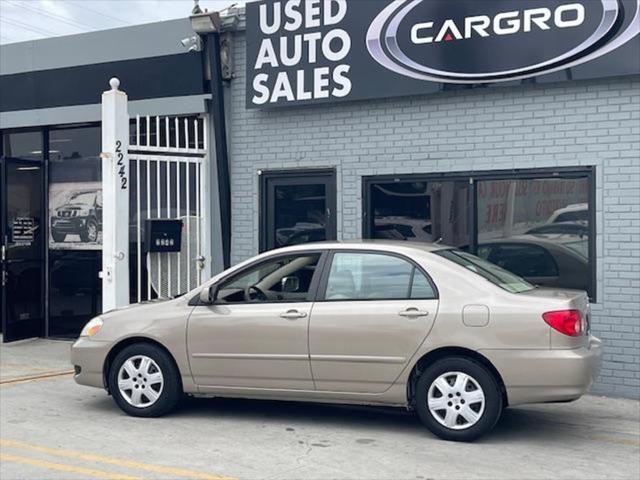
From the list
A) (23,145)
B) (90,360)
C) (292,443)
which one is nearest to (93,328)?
(90,360)

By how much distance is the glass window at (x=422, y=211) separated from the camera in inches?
377

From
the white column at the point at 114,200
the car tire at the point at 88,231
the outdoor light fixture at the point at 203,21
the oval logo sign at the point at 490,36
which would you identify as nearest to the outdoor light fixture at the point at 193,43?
the outdoor light fixture at the point at 203,21

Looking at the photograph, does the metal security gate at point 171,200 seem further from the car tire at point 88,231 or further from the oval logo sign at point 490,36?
the oval logo sign at point 490,36

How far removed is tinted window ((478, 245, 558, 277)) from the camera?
910cm

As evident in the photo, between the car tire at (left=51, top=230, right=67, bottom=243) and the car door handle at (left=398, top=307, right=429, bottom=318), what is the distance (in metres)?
6.99

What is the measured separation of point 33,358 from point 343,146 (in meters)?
4.83

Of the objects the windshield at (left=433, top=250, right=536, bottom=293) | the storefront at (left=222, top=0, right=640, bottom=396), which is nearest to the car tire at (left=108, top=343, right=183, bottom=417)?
the windshield at (left=433, top=250, right=536, bottom=293)

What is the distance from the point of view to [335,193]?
10.3m

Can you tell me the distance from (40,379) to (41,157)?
4.29 meters

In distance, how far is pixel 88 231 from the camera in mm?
11914

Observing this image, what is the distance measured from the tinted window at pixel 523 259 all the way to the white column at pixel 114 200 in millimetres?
4102

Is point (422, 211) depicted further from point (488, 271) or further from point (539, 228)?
point (488, 271)

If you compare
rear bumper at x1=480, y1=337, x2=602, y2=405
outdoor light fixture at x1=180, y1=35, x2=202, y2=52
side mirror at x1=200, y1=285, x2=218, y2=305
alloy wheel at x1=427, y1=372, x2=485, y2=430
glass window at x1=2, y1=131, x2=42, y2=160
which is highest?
outdoor light fixture at x1=180, y1=35, x2=202, y2=52

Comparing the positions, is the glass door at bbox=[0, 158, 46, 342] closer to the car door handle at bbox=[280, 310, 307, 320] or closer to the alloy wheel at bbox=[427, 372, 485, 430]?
the car door handle at bbox=[280, 310, 307, 320]
